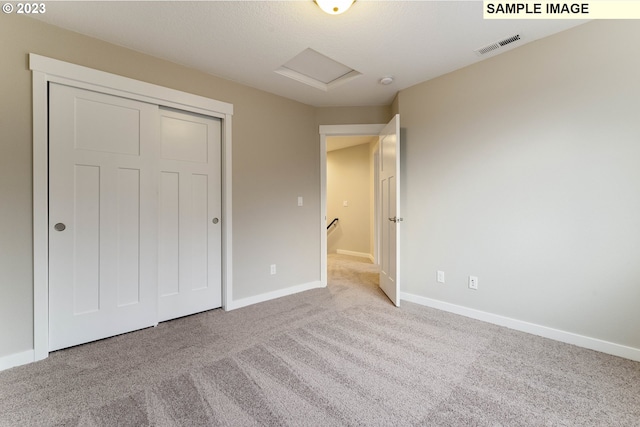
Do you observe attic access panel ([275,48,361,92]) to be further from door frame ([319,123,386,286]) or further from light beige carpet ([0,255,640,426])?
light beige carpet ([0,255,640,426])

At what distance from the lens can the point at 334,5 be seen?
5.19 ft

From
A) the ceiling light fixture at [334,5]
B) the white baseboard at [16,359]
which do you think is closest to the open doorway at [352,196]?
the ceiling light fixture at [334,5]

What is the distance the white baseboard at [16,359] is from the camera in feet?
5.52

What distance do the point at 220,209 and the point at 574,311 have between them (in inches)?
125

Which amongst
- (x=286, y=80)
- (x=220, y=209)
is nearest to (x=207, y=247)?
(x=220, y=209)

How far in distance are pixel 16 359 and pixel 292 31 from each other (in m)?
2.96

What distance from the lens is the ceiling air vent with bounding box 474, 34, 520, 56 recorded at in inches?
80.6

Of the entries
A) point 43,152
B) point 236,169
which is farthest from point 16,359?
point 236,169

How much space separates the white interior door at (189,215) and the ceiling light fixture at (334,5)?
1577 millimetres

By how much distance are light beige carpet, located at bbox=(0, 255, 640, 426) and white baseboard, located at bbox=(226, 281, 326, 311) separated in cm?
41

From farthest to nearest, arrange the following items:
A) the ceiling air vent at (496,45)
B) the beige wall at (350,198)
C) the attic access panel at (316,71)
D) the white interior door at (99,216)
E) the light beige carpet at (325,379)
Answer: the beige wall at (350,198) < the attic access panel at (316,71) < the ceiling air vent at (496,45) < the white interior door at (99,216) < the light beige carpet at (325,379)

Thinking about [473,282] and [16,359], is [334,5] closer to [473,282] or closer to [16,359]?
[473,282]

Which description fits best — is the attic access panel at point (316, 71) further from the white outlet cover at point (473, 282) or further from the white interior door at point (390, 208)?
the white outlet cover at point (473, 282)

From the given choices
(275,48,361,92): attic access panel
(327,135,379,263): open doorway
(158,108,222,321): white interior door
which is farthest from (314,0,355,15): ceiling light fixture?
(327,135,379,263): open doorway
